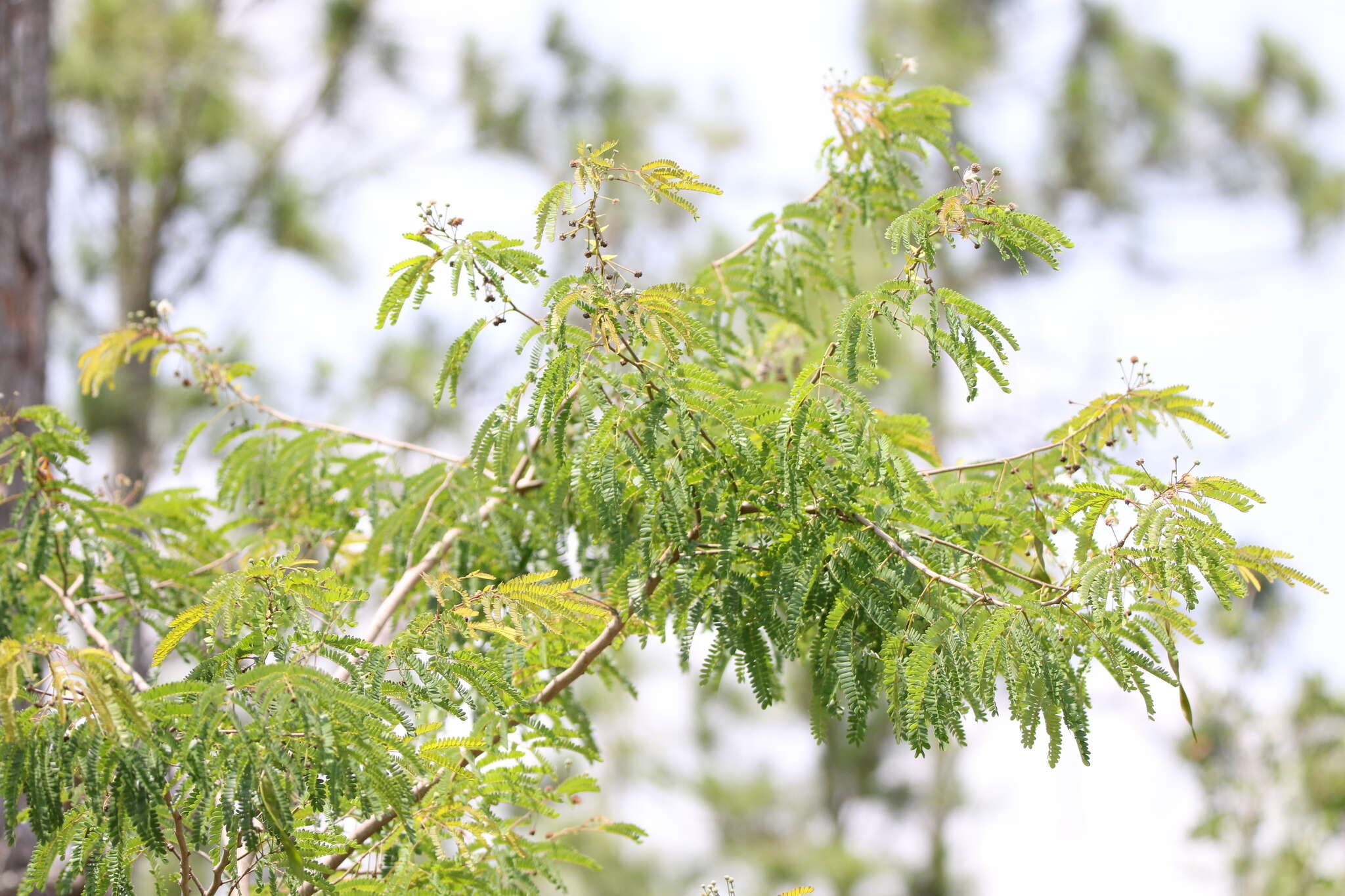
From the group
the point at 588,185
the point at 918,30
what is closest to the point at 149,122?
the point at 918,30

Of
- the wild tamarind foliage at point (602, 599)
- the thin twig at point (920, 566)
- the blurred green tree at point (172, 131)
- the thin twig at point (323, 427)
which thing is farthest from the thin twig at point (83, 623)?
the blurred green tree at point (172, 131)

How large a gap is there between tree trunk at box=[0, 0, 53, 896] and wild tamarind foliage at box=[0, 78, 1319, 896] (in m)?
1.48

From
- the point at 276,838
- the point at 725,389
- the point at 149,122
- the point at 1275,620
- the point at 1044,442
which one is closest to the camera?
the point at 276,838

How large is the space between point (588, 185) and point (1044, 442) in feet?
4.12

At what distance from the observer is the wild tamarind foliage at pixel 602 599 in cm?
179

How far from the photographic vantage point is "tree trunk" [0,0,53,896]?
406 cm

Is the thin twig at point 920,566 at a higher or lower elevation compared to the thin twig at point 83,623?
lower

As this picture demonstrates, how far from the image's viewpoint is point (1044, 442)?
2.75m

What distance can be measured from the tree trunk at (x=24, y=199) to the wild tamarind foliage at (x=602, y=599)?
4.86 feet

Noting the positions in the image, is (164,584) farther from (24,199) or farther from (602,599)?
(24,199)

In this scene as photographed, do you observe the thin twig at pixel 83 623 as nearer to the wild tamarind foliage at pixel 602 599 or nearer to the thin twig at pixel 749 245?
the wild tamarind foliage at pixel 602 599

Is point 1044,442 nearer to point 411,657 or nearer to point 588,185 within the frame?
point 588,185

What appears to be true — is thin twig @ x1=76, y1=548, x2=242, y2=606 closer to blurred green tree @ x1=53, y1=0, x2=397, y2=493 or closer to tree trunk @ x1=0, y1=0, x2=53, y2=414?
tree trunk @ x1=0, y1=0, x2=53, y2=414

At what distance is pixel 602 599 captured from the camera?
242cm
